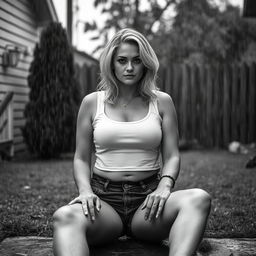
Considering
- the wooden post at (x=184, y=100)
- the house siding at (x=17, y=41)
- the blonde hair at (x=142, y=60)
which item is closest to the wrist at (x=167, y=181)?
the blonde hair at (x=142, y=60)

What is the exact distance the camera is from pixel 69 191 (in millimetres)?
4516

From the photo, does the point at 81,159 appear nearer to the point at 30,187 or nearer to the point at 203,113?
the point at 30,187

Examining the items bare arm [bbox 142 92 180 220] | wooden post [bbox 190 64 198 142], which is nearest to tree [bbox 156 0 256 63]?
wooden post [bbox 190 64 198 142]

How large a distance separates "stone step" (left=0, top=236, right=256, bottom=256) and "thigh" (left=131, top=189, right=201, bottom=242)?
0.10 m

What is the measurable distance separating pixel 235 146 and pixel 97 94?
6226 millimetres

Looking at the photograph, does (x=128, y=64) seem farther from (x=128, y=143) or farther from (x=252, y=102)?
(x=252, y=102)

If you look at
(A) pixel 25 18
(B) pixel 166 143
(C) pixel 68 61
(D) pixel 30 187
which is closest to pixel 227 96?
(C) pixel 68 61

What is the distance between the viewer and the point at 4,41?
7656 mm

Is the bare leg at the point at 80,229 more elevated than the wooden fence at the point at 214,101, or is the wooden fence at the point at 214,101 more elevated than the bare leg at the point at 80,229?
the wooden fence at the point at 214,101

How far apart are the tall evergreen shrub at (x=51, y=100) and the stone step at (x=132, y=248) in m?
4.82

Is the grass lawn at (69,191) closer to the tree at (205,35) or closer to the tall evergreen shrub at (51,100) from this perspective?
the tall evergreen shrub at (51,100)

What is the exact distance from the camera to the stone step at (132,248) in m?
2.38

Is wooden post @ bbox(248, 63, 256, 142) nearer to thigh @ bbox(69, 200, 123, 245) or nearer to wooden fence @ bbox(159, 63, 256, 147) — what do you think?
wooden fence @ bbox(159, 63, 256, 147)

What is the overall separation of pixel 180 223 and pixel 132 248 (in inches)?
19.3
